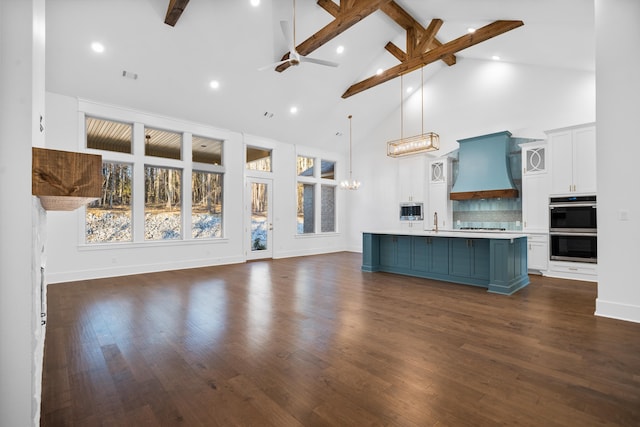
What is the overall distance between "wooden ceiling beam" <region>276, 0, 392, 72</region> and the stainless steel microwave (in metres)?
4.78

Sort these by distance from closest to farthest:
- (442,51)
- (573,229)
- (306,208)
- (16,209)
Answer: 1. (16,209)
2. (573,229)
3. (442,51)
4. (306,208)

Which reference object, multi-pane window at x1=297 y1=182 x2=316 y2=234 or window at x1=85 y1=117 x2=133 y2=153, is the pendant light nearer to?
multi-pane window at x1=297 y1=182 x2=316 y2=234

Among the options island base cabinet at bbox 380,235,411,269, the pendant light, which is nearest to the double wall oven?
island base cabinet at bbox 380,235,411,269

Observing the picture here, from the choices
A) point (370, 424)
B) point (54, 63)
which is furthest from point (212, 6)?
point (370, 424)

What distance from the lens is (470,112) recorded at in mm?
7762

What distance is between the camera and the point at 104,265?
584 cm

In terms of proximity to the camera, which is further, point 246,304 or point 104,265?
point 104,265

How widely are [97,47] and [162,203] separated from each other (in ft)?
9.90

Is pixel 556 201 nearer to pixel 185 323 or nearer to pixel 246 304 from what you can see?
pixel 246 304

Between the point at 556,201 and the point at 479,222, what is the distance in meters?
1.92

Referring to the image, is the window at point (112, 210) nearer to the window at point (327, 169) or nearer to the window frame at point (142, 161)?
the window frame at point (142, 161)

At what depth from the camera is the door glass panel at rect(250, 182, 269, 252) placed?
8266 mm

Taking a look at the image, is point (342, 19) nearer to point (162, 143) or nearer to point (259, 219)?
point (162, 143)

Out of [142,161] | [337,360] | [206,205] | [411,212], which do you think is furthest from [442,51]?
[142,161]
